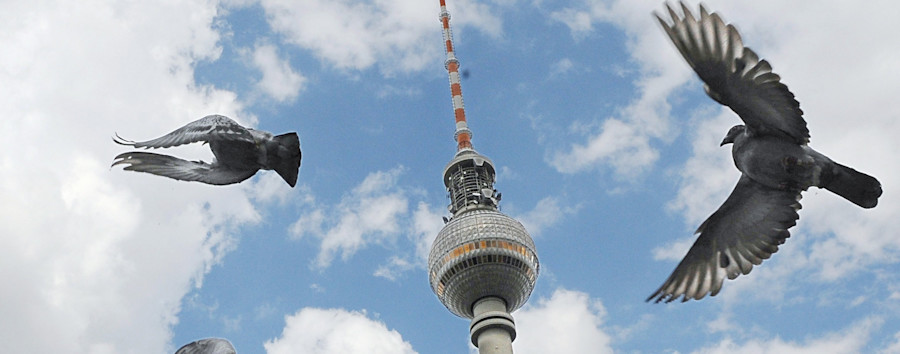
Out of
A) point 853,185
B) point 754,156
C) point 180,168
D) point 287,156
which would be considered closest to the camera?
point 287,156

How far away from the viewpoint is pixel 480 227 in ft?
329

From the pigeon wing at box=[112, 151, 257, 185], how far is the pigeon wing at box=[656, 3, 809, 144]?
4777 mm

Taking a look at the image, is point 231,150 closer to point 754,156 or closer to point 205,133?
point 205,133

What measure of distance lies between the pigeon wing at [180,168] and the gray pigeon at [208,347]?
5.63ft

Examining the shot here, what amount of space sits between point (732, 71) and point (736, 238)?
99.5 inches

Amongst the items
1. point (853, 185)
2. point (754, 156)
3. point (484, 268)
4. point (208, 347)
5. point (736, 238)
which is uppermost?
point (484, 268)

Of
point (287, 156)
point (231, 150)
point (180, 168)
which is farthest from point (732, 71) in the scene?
point (180, 168)

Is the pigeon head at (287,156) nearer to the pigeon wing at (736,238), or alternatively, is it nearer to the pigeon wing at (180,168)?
the pigeon wing at (180,168)


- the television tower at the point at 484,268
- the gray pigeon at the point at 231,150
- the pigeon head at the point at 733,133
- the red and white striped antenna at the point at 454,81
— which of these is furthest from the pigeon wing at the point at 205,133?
the red and white striped antenna at the point at 454,81

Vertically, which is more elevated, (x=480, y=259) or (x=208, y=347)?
(x=480, y=259)

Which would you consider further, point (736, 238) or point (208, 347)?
point (736, 238)

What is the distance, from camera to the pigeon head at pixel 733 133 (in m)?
11.8

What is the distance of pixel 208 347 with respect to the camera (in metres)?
10.2

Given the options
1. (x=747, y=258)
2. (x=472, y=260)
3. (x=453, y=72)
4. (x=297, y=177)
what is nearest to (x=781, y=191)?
(x=747, y=258)
